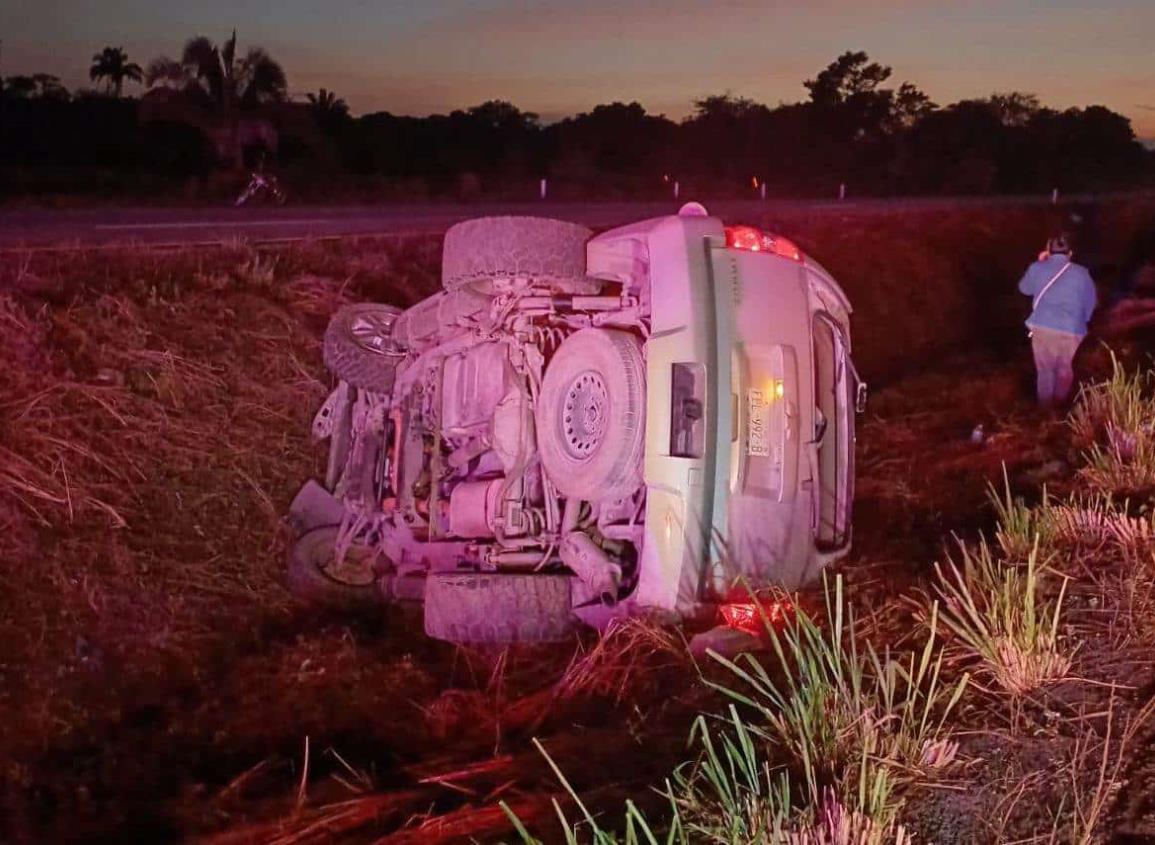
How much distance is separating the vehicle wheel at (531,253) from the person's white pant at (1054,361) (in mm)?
4836

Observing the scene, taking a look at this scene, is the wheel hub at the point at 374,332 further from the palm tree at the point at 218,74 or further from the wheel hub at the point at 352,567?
the palm tree at the point at 218,74

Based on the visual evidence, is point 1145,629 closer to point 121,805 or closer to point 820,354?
point 820,354

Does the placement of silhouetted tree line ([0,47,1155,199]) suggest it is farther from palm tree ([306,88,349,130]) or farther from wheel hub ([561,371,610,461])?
wheel hub ([561,371,610,461])

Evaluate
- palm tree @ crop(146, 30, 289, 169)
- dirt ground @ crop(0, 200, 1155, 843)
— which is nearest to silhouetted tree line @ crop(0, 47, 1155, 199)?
palm tree @ crop(146, 30, 289, 169)

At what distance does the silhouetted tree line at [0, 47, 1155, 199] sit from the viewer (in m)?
27.9

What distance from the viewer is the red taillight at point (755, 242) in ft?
16.6

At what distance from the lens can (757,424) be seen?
4949mm

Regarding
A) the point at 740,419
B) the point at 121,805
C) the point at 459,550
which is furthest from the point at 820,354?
the point at 121,805

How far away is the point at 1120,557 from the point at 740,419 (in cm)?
144

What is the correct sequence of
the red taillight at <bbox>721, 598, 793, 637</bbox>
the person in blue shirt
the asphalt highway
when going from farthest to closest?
the asphalt highway → the person in blue shirt → the red taillight at <bbox>721, 598, 793, 637</bbox>

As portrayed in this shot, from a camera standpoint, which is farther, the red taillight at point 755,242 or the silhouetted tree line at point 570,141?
the silhouetted tree line at point 570,141

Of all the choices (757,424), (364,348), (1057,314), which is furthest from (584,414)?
(1057,314)

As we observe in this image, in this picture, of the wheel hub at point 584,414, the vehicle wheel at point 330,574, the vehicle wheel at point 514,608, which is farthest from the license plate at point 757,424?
the vehicle wheel at point 330,574

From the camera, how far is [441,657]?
Answer: 5.82 metres
